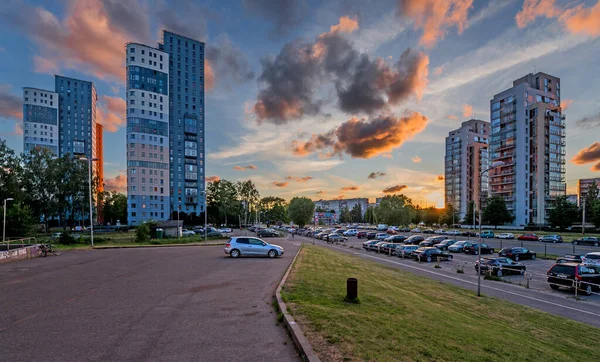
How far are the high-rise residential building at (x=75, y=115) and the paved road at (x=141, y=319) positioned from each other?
510 ft

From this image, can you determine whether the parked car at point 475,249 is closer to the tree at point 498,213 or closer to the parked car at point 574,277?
the parked car at point 574,277

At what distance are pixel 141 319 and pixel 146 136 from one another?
8569 cm

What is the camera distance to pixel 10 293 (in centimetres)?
1112

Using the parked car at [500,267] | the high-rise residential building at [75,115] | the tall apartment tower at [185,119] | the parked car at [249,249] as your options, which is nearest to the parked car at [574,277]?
the parked car at [500,267]

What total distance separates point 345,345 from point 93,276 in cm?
1400

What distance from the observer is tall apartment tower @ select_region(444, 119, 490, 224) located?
119500mm

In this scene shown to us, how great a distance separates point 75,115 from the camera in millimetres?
143625

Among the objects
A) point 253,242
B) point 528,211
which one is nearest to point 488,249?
point 253,242

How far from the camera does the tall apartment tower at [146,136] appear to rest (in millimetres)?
81188

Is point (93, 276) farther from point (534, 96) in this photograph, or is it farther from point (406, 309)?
point (534, 96)

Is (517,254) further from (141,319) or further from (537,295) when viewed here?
(141,319)

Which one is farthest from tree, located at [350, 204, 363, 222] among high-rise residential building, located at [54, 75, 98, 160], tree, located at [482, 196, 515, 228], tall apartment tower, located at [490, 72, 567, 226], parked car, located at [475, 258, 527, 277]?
parked car, located at [475, 258, 527, 277]

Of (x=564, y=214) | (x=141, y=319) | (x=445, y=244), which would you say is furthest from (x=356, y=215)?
(x=141, y=319)

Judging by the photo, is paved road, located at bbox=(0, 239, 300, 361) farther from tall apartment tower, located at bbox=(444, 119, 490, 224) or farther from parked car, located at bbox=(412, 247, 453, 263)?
tall apartment tower, located at bbox=(444, 119, 490, 224)
